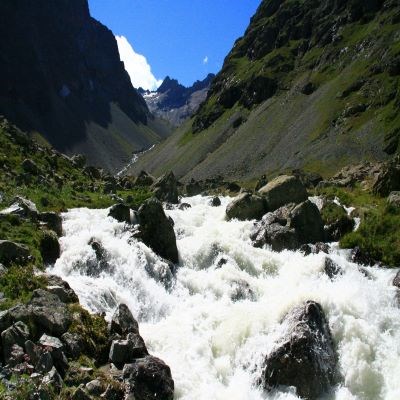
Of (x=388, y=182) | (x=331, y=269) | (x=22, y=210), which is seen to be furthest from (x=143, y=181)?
(x=331, y=269)

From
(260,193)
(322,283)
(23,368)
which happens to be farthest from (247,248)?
(23,368)

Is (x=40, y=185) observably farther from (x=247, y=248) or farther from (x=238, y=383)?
(x=238, y=383)

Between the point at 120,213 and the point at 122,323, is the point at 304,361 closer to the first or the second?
the point at 122,323

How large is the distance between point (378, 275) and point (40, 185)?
92.2 feet

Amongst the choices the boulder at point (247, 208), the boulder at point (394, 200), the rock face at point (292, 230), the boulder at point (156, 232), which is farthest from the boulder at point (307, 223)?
the boulder at point (156, 232)

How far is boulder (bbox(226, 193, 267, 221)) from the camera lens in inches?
1754

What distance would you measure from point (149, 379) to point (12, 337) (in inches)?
205

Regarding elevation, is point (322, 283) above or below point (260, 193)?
below

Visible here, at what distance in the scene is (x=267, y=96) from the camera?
18388 cm

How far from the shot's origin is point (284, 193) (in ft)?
149

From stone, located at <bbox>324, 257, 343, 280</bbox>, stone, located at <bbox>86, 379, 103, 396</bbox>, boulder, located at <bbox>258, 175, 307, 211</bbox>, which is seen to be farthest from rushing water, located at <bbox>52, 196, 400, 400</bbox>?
boulder, located at <bbox>258, 175, 307, 211</bbox>

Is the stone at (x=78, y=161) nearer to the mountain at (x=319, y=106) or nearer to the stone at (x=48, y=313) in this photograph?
the stone at (x=48, y=313)

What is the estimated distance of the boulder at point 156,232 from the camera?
34.6 m

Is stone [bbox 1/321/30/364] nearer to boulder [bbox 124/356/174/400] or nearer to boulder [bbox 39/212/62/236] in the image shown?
boulder [bbox 124/356/174/400]
